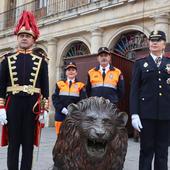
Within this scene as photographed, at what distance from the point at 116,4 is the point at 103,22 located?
95cm

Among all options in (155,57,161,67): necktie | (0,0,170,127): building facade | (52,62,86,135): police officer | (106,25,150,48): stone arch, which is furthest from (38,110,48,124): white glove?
(106,25,150,48): stone arch

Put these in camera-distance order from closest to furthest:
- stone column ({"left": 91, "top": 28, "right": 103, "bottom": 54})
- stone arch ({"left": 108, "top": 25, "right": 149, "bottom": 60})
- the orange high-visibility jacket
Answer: the orange high-visibility jacket → stone arch ({"left": 108, "top": 25, "right": 149, "bottom": 60}) → stone column ({"left": 91, "top": 28, "right": 103, "bottom": 54})

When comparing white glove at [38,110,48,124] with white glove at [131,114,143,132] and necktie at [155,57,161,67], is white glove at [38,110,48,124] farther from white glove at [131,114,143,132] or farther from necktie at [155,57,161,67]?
necktie at [155,57,161,67]

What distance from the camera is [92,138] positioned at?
Result: 321cm

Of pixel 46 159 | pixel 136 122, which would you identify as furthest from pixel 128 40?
pixel 136 122

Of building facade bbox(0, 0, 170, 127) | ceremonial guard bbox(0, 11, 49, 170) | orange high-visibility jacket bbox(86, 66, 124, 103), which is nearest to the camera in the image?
ceremonial guard bbox(0, 11, 49, 170)

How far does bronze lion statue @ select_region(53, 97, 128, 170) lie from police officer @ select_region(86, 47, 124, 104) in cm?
261

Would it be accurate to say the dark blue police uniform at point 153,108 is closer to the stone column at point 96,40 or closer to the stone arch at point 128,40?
the stone arch at point 128,40

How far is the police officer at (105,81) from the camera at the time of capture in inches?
240

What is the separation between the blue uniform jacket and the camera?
443cm

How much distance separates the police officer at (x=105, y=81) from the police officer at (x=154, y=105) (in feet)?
5.16

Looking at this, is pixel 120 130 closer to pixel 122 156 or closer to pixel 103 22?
pixel 122 156

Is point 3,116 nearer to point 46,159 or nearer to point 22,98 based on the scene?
point 22,98

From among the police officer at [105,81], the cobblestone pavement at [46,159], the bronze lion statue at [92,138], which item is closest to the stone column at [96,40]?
the cobblestone pavement at [46,159]
